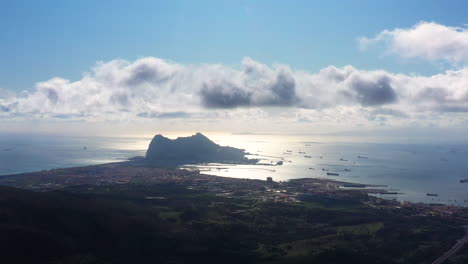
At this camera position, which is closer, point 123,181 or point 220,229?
point 220,229

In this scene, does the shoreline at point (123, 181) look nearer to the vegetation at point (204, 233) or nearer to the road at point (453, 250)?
the vegetation at point (204, 233)

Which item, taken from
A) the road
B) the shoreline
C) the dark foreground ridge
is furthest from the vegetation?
the shoreline

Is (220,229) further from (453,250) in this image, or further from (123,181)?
(123,181)

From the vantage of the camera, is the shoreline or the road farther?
the shoreline

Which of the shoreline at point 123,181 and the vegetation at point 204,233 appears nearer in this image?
the vegetation at point 204,233

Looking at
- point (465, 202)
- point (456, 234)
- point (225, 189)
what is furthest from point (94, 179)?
point (465, 202)

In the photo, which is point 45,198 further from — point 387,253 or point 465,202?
point 465,202

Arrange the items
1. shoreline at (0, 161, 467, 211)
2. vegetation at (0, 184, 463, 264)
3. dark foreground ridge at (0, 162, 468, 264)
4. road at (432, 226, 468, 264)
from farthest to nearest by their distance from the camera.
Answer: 1. shoreline at (0, 161, 467, 211)
2. road at (432, 226, 468, 264)
3. dark foreground ridge at (0, 162, 468, 264)
4. vegetation at (0, 184, 463, 264)

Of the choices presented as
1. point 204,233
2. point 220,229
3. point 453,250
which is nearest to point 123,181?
point 220,229

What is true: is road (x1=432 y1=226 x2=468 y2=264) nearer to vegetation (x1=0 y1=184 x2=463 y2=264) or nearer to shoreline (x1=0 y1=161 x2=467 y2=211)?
vegetation (x1=0 y1=184 x2=463 y2=264)

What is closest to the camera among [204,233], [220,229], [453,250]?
[453,250]

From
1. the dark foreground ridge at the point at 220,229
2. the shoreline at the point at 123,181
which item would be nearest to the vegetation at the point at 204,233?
the dark foreground ridge at the point at 220,229
